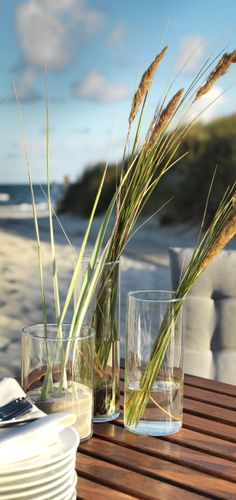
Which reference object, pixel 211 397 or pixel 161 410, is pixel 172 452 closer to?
pixel 161 410

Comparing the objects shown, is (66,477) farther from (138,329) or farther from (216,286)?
(216,286)

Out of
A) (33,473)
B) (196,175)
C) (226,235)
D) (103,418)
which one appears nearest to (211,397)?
(103,418)

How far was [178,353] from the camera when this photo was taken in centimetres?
109

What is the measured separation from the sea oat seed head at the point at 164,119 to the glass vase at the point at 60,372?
0.29 meters

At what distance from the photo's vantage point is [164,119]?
0.99m

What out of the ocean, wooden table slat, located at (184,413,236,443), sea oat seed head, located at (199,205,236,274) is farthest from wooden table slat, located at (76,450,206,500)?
the ocean

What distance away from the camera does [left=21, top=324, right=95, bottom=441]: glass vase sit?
3.35 feet

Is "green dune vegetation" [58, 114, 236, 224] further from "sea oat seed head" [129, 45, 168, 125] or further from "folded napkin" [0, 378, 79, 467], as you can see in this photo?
"folded napkin" [0, 378, 79, 467]

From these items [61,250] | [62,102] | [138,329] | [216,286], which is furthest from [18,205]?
[138,329]

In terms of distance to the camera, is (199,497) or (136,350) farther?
(136,350)

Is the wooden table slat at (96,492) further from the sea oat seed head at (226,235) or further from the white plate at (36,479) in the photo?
the sea oat seed head at (226,235)

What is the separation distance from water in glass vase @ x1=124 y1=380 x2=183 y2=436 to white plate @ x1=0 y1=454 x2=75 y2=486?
0.25 meters

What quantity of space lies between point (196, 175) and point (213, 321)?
693 cm

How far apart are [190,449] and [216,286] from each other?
0.87m
